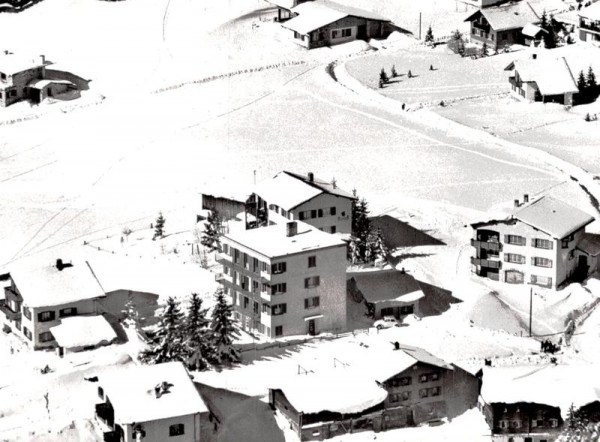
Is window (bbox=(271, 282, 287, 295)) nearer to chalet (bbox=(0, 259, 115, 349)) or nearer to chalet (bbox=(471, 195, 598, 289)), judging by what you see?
chalet (bbox=(0, 259, 115, 349))

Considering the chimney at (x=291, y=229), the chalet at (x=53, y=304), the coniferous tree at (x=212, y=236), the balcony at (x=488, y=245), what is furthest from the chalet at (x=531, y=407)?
the coniferous tree at (x=212, y=236)

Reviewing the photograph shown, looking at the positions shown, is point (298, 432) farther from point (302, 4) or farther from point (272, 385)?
point (302, 4)

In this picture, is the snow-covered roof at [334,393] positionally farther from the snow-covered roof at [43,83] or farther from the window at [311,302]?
the snow-covered roof at [43,83]

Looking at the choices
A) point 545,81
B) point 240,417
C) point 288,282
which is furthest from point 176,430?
point 545,81

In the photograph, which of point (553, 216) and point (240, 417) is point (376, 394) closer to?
point (240, 417)

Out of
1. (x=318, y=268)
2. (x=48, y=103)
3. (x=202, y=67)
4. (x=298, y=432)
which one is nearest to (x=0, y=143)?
(x=48, y=103)

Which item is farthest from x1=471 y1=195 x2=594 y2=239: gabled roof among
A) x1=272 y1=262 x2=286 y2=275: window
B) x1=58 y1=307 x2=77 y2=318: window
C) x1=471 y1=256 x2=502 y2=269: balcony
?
x1=58 y1=307 x2=77 y2=318: window
